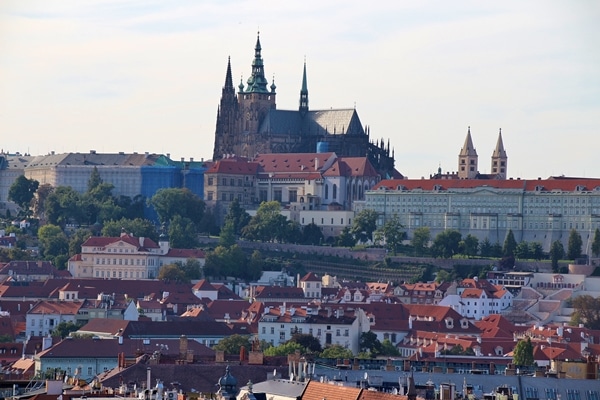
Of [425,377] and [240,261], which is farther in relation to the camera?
[240,261]

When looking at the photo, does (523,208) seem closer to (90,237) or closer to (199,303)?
(90,237)

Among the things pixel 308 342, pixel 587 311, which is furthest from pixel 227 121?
pixel 308 342

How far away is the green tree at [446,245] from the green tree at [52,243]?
21.8m

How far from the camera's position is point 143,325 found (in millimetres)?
92938

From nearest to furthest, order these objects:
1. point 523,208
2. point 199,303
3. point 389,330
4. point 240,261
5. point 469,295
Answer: point 389,330 < point 199,303 < point 469,295 < point 240,261 < point 523,208

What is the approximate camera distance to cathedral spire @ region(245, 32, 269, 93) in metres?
172

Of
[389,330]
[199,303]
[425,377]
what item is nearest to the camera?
[425,377]

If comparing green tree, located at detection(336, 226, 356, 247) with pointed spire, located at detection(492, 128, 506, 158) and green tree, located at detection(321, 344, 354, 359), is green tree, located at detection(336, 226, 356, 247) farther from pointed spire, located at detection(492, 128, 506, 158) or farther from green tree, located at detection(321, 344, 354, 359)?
green tree, located at detection(321, 344, 354, 359)

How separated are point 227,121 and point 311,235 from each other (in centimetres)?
2039

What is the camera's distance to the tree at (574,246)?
141 m

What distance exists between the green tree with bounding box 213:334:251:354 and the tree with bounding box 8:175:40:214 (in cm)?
7505

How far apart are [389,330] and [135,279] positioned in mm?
29812

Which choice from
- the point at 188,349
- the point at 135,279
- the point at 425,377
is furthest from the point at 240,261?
the point at 425,377

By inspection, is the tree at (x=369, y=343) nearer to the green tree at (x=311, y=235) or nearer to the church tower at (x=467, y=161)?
the green tree at (x=311, y=235)
